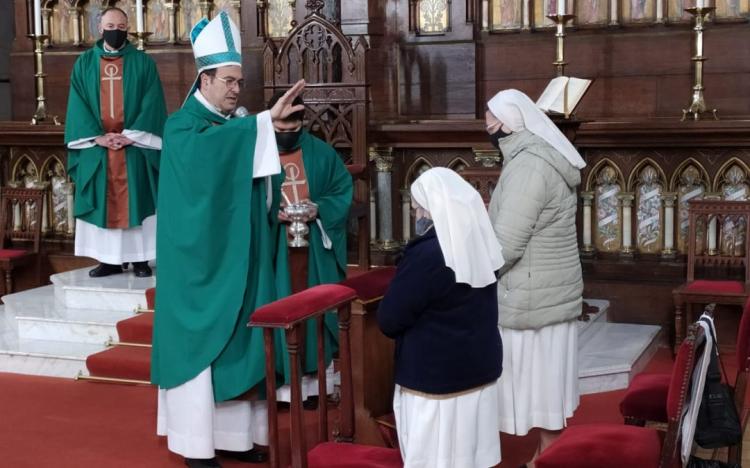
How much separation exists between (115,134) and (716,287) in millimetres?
4351

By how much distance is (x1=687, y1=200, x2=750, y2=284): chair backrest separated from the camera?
293 inches

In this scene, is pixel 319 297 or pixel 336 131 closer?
pixel 319 297

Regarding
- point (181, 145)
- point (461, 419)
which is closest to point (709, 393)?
point (461, 419)

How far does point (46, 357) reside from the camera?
7.24 meters

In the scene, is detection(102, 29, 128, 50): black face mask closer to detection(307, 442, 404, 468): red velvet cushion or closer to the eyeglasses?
Result: the eyeglasses

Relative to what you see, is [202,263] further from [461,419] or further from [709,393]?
[709,393]

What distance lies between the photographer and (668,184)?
7871 millimetres

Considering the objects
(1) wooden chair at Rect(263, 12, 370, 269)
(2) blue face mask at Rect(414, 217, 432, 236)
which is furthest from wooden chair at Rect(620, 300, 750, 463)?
(1) wooden chair at Rect(263, 12, 370, 269)

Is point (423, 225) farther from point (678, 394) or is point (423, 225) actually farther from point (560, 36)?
point (560, 36)

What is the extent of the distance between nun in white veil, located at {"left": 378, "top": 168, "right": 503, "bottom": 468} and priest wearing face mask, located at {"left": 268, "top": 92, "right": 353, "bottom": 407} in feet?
5.96

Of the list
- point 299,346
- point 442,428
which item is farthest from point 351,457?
point 299,346

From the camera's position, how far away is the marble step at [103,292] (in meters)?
7.75

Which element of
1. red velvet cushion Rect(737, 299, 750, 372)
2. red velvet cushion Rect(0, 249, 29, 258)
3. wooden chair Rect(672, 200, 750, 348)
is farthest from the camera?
red velvet cushion Rect(0, 249, 29, 258)

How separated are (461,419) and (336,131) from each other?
431cm
